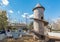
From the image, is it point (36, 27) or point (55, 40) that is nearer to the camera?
point (55, 40)

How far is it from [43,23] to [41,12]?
1223 mm

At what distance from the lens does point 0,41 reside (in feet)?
39.2

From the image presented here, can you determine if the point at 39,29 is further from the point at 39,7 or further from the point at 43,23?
the point at 39,7

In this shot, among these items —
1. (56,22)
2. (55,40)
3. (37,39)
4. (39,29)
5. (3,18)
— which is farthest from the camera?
(56,22)

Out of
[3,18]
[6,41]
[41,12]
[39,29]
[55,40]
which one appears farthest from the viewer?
[3,18]

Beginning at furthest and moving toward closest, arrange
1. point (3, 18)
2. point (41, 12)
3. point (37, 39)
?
point (3, 18) → point (41, 12) → point (37, 39)

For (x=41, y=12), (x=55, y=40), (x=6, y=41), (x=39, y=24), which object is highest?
(x=41, y=12)

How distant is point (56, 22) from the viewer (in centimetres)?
4128

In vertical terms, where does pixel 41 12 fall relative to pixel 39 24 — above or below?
above

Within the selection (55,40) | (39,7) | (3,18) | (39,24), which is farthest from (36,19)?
(3,18)

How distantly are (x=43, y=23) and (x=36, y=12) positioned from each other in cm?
135

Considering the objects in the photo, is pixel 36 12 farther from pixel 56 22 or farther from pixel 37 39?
pixel 56 22

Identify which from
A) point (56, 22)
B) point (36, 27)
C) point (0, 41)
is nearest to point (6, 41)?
point (0, 41)

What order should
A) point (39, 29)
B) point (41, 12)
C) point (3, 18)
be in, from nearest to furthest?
1. point (39, 29)
2. point (41, 12)
3. point (3, 18)
